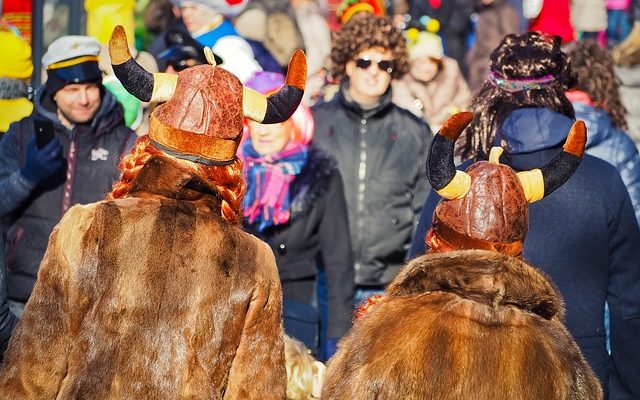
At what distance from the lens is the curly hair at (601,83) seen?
6910mm

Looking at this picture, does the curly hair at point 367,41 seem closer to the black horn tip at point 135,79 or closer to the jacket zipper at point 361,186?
the jacket zipper at point 361,186

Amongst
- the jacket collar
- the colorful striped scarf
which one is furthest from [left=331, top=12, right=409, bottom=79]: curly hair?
the jacket collar

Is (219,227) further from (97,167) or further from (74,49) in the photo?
(74,49)

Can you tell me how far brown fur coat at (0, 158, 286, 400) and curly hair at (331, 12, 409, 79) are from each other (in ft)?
12.3

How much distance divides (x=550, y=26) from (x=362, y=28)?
252 cm

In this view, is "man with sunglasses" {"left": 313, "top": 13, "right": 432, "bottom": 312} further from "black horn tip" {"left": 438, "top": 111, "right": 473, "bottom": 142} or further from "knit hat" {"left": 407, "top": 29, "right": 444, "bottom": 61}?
"black horn tip" {"left": 438, "top": 111, "right": 473, "bottom": 142}

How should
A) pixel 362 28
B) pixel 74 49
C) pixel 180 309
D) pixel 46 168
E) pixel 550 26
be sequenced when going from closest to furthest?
pixel 180 309
pixel 46 168
pixel 74 49
pixel 362 28
pixel 550 26

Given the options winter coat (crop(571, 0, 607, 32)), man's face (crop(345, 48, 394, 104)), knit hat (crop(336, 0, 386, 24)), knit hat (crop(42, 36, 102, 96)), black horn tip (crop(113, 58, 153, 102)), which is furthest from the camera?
winter coat (crop(571, 0, 607, 32))

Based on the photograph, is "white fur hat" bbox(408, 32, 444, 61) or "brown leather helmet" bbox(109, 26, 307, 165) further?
"white fur hat" bbox(408, 32, 444, 61)

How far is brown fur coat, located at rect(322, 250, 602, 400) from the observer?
3.66 meters

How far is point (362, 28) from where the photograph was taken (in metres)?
7.91

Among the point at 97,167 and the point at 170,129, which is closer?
the point at 170,129

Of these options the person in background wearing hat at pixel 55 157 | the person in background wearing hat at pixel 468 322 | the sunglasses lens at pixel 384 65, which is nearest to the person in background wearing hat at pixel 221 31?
the sunglasses lens at pixel 384 65

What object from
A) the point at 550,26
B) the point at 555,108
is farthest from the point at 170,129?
the point at 550,26
